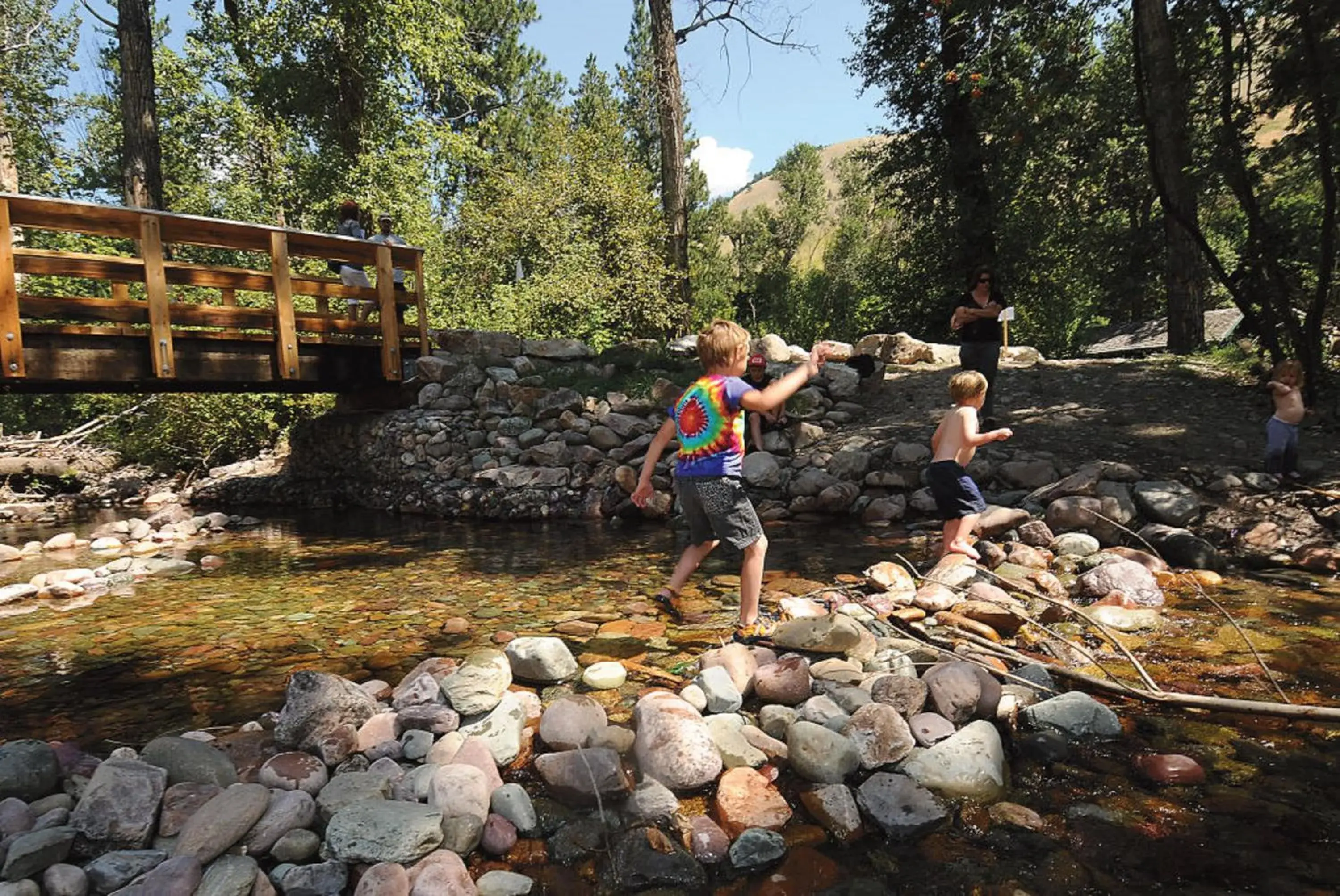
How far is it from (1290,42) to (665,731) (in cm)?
872

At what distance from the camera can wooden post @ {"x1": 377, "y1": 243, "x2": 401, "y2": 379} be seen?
9711 millimetres

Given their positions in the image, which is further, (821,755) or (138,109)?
(138,109)

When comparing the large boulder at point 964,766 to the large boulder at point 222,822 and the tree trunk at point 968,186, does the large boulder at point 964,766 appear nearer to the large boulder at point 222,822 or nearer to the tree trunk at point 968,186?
the large boulder at point 222,822

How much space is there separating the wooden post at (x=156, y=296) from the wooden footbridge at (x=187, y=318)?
0.04 ft

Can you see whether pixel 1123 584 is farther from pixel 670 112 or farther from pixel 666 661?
pixel 670 112

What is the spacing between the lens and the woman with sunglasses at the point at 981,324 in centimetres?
666

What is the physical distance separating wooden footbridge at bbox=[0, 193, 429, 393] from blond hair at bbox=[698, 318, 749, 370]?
6812mm

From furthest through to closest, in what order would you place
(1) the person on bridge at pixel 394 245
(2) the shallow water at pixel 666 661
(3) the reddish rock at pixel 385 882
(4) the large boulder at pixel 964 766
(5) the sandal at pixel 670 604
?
(1) the person on bridge at pixel 394 245 → (5) the sandal at pixel 670 604 → (4) the large boulder at pixel 964 766 → (2) the shallow water at pixel 666 661 → (3) the reddish rock at pixel 385 882

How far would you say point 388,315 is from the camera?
984 centimetres

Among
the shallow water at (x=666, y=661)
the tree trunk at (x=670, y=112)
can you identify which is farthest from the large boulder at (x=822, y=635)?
the tree trunk at (x=670, y=112)

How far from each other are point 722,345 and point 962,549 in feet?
7.97

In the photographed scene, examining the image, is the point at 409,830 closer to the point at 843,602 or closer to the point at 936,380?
the point at 843,602

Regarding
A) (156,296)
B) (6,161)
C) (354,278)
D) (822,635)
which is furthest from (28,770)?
(6,161)

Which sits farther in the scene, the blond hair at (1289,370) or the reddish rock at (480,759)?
the blond hair at (1289,370)
